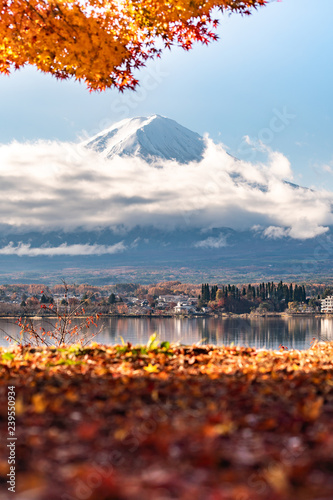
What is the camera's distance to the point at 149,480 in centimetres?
282

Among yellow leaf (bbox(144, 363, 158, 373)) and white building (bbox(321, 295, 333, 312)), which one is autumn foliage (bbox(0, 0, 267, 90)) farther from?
white building (bbox(321, 295, 333, 312))

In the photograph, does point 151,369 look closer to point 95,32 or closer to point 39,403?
point 39,403

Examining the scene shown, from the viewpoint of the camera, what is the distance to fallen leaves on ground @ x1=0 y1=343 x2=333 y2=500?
2783 millimetres

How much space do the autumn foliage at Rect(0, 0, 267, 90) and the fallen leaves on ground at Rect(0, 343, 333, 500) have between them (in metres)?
5.73

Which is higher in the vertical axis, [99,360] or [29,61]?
[29,61]

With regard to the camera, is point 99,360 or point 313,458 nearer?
point 313,458

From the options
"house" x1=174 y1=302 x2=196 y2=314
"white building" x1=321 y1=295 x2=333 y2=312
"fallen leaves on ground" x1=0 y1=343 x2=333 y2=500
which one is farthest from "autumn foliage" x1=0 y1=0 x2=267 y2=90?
"white building" x1=321 y1=295 x2=333 y2=312

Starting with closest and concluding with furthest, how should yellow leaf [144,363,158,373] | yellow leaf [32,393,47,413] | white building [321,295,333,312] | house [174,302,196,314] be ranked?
yellow leaf [32,393,47,413] < yellow leaf [144,363,158,373] < house [174,302,196,314] < white building [321,295,333,312]

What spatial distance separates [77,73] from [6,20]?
147 centimetres

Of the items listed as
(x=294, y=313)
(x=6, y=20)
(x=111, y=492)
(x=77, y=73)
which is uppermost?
(x=6, y=20)

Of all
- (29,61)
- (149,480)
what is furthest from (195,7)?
(149,480)

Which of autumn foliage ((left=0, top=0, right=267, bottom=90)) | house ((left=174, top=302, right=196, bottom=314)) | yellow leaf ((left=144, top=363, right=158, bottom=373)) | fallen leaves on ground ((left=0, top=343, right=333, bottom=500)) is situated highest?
autumn foliage ((left=0, top=0, right=267, bottom=90))

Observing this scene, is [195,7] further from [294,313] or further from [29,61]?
[294,313]

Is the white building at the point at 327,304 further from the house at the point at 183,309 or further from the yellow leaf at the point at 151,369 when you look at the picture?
the yellow leaf at the point at 151,369
